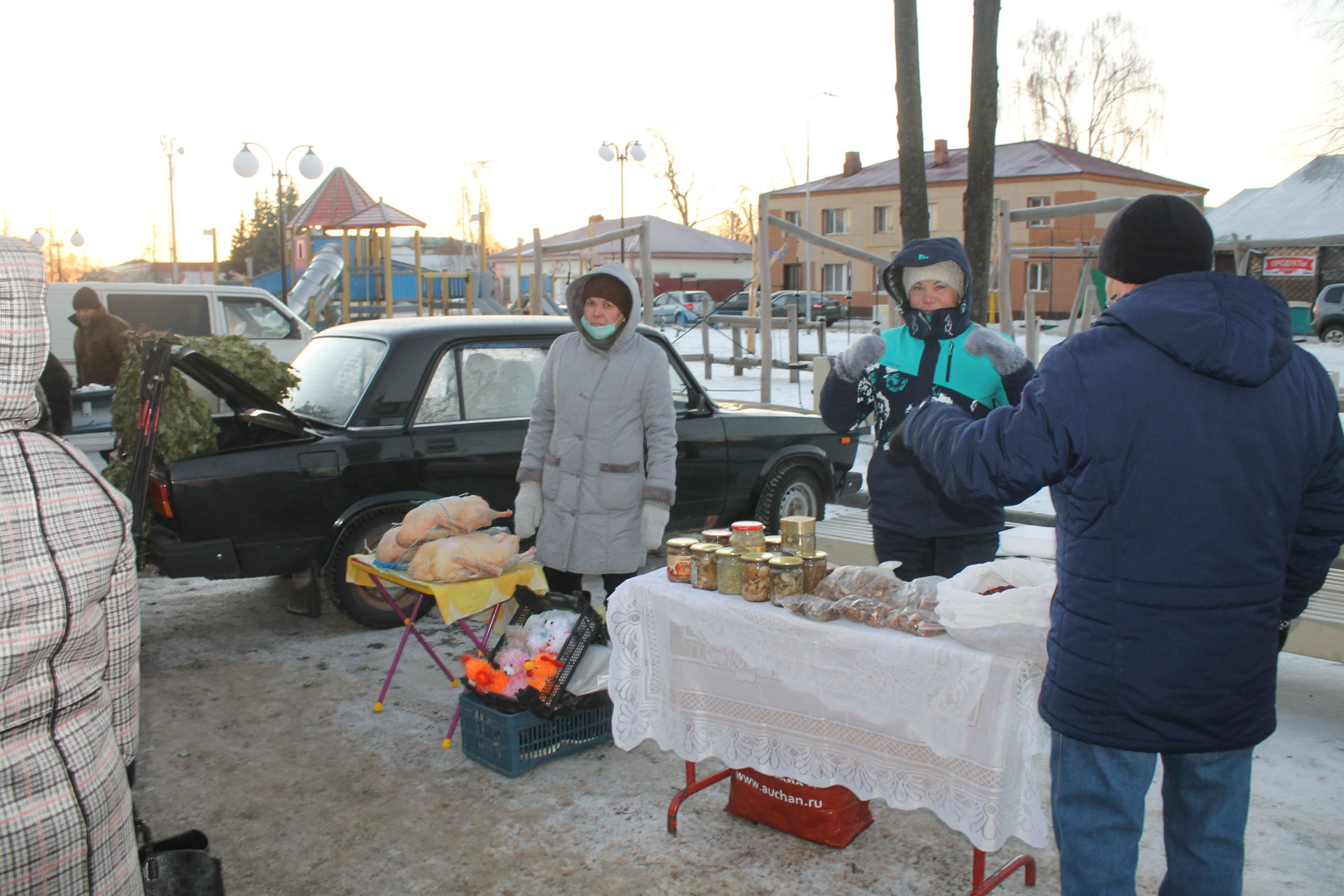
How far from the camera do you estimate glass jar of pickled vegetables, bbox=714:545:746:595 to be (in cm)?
332

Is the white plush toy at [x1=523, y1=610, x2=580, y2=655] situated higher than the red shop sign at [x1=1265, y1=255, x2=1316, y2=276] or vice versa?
the red shop sign at [x1=1265, y1=255, x2=1316, y2=276]

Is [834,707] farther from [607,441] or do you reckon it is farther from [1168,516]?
[607,441]

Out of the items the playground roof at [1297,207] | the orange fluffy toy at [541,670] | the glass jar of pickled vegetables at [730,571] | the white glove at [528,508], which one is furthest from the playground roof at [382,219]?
the glass jar of pickled vegetables at [730,571]

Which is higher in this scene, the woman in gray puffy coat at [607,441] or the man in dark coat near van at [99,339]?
the man in dark coat near van at [99,339]

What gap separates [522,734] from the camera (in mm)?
4020

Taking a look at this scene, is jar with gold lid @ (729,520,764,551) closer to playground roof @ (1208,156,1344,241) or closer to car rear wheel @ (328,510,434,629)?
car rear wheel @ (328,510,434,629)

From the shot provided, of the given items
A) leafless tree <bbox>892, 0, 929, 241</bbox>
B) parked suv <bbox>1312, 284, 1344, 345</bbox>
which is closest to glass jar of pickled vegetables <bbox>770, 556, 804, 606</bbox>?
leafless tree <bbox>892, 0, 929, 241</bbox>

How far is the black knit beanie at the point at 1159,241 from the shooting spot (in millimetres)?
2184

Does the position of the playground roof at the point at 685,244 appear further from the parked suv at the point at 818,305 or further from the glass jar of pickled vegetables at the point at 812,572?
the glass jar of pickled vegetables at the point at 812,572

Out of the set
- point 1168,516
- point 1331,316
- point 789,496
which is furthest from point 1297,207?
point 1168,516

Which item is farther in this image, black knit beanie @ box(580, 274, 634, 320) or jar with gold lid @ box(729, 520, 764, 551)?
black knit beanie @ box(580, 274, 634, 320)

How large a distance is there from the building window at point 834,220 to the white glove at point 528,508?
51.6 metres

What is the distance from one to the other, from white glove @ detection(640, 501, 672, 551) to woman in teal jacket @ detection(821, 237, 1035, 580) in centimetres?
107

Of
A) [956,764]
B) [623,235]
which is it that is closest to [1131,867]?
[956,764]
